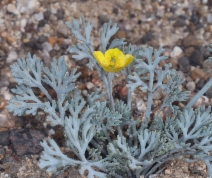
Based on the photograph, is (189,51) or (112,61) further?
(189,51)

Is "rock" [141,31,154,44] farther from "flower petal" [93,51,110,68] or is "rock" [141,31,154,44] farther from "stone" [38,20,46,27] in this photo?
"flower petal" [93,51,110,68]

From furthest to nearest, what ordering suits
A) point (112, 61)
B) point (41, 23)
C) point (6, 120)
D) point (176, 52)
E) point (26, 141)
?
point (41, 23), point (176, 52), point (6, 120), point (26, 141), point (112, 61)

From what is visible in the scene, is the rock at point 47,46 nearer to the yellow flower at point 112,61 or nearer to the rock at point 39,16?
the rock at point 39,16

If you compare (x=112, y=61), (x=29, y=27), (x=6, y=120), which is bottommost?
(x=6, y=120)

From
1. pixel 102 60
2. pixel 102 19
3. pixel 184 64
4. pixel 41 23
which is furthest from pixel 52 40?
pixel 102 60

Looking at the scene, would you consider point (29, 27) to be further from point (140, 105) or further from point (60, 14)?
point (140, 105)

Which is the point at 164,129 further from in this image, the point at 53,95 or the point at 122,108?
the point at 53,95

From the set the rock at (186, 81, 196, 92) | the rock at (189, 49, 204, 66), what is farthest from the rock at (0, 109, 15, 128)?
the rock at (189, 49, 204, 66)
